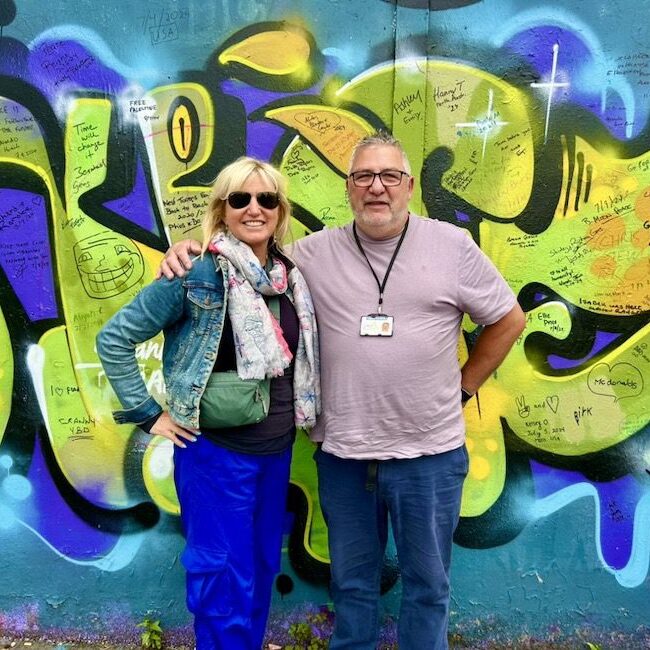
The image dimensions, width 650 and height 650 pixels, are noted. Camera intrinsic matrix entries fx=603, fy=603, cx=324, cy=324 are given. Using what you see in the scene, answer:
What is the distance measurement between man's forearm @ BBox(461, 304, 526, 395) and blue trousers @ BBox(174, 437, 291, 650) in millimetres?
830

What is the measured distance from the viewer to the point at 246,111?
2695 mm

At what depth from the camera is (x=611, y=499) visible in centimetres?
279

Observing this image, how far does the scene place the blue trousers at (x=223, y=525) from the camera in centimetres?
210

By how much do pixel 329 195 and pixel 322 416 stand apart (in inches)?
41.0

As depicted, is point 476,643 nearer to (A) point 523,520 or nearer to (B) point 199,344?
(A) point 523,520

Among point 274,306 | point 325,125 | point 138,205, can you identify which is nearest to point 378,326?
point 274,306

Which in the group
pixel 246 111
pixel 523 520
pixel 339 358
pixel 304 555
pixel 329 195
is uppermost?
pixel 246 111

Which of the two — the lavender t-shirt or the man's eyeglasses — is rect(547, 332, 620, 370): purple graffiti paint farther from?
the man's eyeglasses

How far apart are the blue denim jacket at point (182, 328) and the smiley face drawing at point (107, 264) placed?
31.4 inches

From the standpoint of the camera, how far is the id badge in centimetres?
212

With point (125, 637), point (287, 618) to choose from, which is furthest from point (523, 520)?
point (125, 637)

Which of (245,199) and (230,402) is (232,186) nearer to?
(245,199)

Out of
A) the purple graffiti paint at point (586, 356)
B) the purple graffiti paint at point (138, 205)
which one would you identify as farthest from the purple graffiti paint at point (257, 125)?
the purple graffiti paint at point (586, 356)

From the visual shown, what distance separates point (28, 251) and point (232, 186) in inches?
51.8
